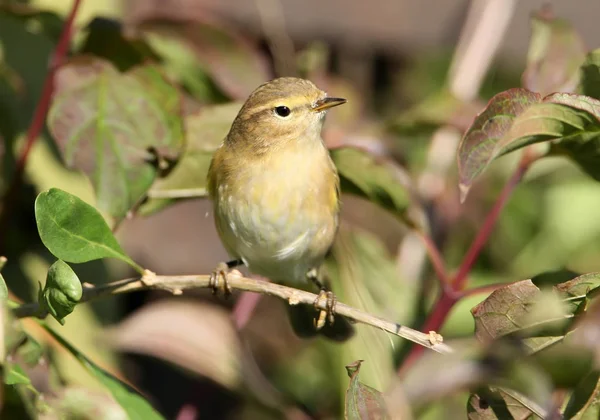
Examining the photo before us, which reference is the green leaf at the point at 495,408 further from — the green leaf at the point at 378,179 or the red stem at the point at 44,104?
the red stem at the point at 44,104

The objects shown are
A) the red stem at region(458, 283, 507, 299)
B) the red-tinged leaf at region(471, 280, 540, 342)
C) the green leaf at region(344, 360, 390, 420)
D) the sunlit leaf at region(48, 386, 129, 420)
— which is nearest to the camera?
the green leaf at region(344, 360, 390, 420)

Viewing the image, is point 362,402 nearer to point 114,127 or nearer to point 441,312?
point 441,312

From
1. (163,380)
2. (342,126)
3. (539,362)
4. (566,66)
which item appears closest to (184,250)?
(163,380)

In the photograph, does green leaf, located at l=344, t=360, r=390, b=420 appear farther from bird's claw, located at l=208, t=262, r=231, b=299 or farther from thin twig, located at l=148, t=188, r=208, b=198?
thin twig, located at l=148, t=188, r=208, b=198

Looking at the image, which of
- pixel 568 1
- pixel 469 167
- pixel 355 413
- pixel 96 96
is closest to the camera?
pixel 355 413

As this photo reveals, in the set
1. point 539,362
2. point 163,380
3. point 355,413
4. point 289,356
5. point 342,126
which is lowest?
point 163,380

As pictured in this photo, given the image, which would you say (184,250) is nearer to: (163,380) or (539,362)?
(163,380)

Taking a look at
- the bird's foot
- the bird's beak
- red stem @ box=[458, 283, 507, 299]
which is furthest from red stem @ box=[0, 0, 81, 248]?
red stem @ box=[458, 283, 507, 299]
